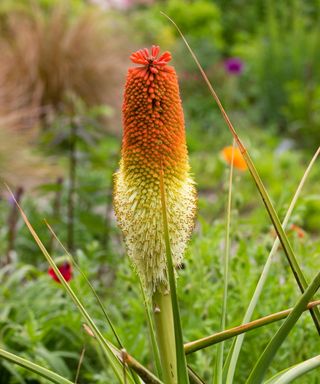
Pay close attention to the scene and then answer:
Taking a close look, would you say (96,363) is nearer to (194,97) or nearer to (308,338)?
(308,338)

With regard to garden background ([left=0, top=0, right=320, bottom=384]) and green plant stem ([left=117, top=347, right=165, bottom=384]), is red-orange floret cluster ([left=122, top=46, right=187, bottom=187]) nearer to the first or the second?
green plant stem ([left=117, top=347, right=165, bottom=384])

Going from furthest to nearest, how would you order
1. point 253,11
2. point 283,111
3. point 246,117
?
point 253,11, point 246,117, point 283,111

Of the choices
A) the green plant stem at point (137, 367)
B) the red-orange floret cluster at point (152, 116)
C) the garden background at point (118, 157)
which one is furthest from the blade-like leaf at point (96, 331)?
the garden background at point (118, 157)

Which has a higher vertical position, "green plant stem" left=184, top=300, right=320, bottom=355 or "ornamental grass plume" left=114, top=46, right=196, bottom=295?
"ornamental grass plume" left=114, top=46, right=196, bottom=295

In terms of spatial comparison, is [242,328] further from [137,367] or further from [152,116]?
[152,116]

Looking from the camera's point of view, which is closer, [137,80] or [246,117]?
[137,80]

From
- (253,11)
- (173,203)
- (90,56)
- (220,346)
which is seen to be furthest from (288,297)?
(253,11)

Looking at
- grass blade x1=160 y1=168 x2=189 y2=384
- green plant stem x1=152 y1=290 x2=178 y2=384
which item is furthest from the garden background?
grass blade x1=160 y1=168 x2=189 y2=384
